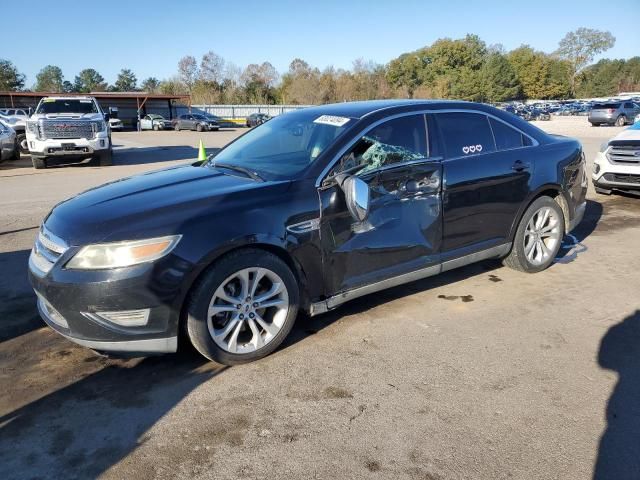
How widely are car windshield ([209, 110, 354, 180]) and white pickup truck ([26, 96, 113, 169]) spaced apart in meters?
11.4

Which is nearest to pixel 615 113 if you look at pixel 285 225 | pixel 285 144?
pixel 285 144

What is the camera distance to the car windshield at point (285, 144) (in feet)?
12.5

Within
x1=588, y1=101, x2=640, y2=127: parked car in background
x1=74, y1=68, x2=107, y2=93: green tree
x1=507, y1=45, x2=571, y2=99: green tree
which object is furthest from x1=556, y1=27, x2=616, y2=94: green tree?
x1=74, y1=68, x2=107, y2=93: green tree

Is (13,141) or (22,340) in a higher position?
(13,141)

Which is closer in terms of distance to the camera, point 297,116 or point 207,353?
point 207,353

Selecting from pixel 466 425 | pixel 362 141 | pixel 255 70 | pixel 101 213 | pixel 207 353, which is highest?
pixel 255 70

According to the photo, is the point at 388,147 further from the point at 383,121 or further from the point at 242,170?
the point at 242,170

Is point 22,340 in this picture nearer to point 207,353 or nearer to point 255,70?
point 207,353

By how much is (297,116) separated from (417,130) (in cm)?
113

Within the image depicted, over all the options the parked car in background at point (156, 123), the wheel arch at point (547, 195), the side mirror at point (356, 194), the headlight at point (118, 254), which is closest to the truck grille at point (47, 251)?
the headlight at point (118, 254)

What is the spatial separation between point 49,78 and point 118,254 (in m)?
146

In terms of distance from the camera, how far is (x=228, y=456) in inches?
100

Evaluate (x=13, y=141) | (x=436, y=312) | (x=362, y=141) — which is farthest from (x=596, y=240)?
(x=13, y=141)

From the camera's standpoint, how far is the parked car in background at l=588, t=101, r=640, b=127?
34.6m
